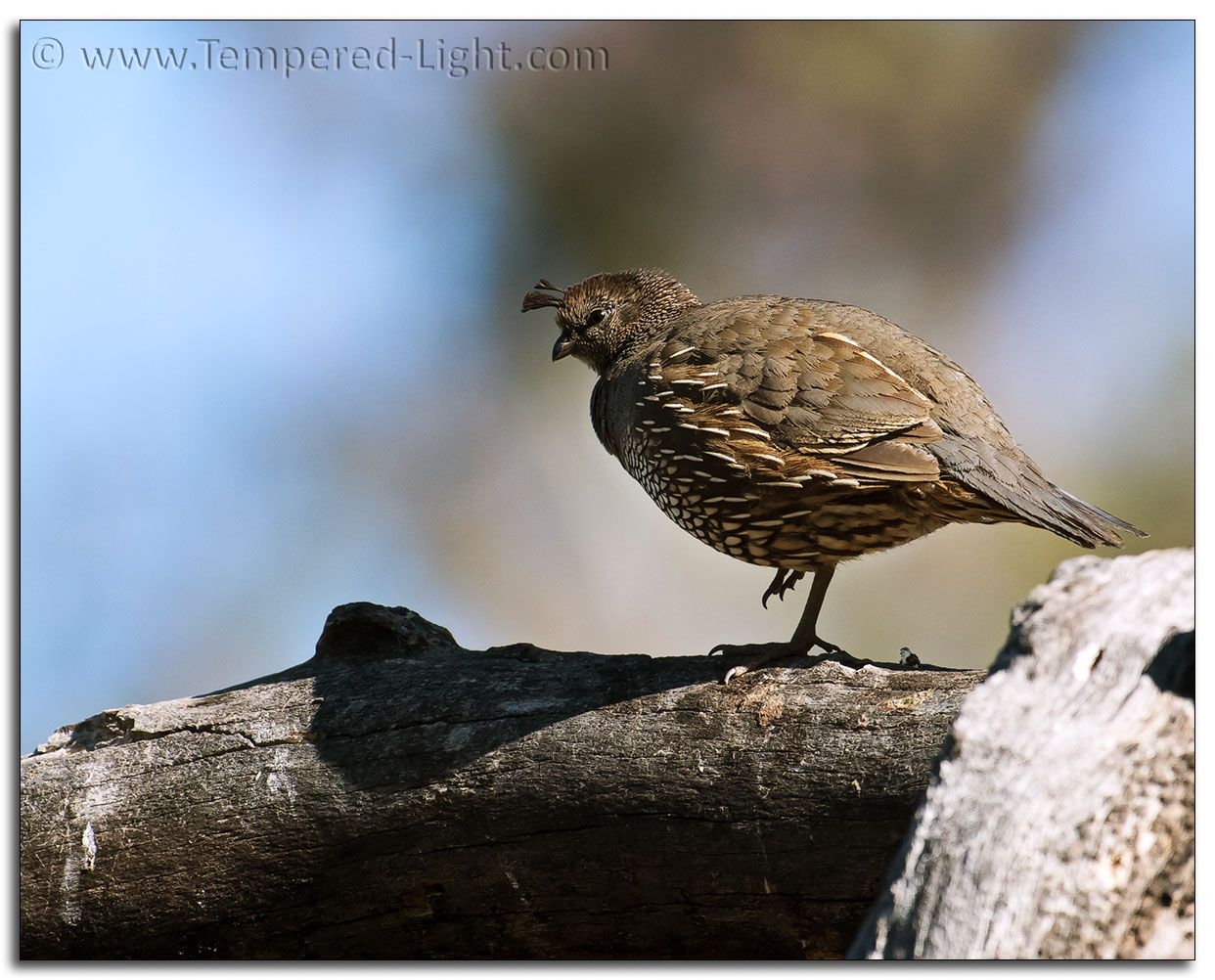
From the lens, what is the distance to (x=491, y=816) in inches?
121

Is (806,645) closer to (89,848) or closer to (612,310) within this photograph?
(612,310)

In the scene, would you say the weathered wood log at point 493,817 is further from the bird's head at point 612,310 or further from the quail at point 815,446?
the bird's head at point 612,310

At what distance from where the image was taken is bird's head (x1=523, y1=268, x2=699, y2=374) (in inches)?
182

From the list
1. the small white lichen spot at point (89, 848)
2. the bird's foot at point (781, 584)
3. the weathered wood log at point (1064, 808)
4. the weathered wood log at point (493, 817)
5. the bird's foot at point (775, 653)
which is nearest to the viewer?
the weathered wood log at point (1064, 808)

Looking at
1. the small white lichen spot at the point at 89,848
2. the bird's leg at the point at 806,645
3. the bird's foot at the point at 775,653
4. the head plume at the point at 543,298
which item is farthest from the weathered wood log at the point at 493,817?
the head plume at the point at 543,298

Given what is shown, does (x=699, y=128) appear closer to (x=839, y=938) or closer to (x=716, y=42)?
(x=716, y=42)

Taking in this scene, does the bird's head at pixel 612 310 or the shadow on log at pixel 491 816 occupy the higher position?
the bird's head at pixel 612 310

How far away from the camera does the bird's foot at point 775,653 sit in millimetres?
3350

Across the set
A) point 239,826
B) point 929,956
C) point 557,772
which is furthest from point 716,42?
point 929,956

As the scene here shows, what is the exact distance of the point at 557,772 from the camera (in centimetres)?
307

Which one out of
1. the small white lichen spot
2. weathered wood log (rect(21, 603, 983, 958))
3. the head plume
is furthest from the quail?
the small white lichen spot

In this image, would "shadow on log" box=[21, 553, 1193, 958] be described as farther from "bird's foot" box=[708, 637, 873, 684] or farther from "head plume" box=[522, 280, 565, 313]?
"head plume" box=[522, 280, 565, 313]

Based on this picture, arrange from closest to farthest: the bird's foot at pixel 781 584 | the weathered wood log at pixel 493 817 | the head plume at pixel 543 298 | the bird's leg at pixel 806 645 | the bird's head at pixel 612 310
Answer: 1. the weathered wood log at pixel 493 817
2. the bird's leg at pixel 806 645
3. the bird's foot at pixel 781 584
4. the bird's head at pixel 612 310
5. the head plume at pixel 543 298

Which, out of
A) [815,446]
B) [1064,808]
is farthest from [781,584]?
[1064,808]
